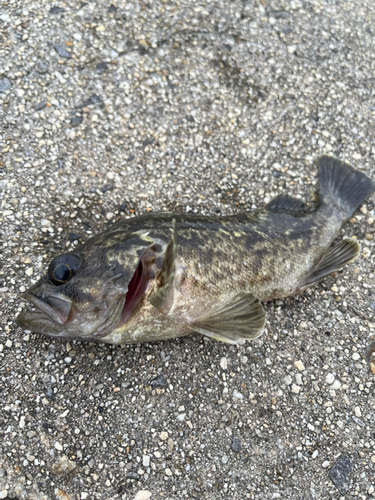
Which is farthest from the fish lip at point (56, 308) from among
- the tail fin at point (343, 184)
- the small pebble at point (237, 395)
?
the tail fin at point (343, 184)

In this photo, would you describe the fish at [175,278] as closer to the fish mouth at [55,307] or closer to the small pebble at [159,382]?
the fish mouth at [55,307]

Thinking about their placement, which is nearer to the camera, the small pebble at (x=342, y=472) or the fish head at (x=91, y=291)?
the fish head at (x=91, y=291)

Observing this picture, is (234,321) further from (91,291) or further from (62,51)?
(62,51)

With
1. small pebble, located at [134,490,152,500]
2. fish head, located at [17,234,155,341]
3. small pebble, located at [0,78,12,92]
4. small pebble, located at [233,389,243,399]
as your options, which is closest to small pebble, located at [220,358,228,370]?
small pebble, located at [233,389,243,399]

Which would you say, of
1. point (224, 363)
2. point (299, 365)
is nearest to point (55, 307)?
point (224, 363)

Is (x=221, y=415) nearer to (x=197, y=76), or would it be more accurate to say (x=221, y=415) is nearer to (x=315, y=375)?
(x=315, y=375)
